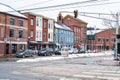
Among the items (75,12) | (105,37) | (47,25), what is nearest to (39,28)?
(47,25)

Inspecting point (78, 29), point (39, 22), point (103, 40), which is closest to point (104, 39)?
point (103, 40)

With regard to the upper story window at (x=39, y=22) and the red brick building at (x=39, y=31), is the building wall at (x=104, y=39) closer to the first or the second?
the red brick building at (x=39, y=31)

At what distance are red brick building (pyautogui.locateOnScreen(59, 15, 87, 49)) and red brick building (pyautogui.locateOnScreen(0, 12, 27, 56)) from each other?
3890 centimetres

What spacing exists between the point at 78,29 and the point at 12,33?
158ft

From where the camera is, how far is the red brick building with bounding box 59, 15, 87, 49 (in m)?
100

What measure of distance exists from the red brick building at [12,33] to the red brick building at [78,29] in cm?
3890

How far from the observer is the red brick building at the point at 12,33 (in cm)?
5419

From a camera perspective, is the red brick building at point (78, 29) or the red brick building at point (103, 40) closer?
the red brick building at point (78, 29)

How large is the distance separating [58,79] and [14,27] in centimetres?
4197

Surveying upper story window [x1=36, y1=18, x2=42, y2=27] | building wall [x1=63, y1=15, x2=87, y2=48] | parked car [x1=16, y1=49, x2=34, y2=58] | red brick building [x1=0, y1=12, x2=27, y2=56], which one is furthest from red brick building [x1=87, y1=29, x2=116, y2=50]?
parked car [x1=16, y1=49, x2=34, y2=58]

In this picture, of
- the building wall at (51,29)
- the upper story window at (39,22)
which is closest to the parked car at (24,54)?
the upper story window at (39,22)

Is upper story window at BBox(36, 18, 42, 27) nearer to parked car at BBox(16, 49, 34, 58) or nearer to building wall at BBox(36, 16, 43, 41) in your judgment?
building wall at BBox(36, 16, 43, 41)

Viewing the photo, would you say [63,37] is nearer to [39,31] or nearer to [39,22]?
[39,31]

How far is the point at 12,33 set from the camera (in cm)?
5731
